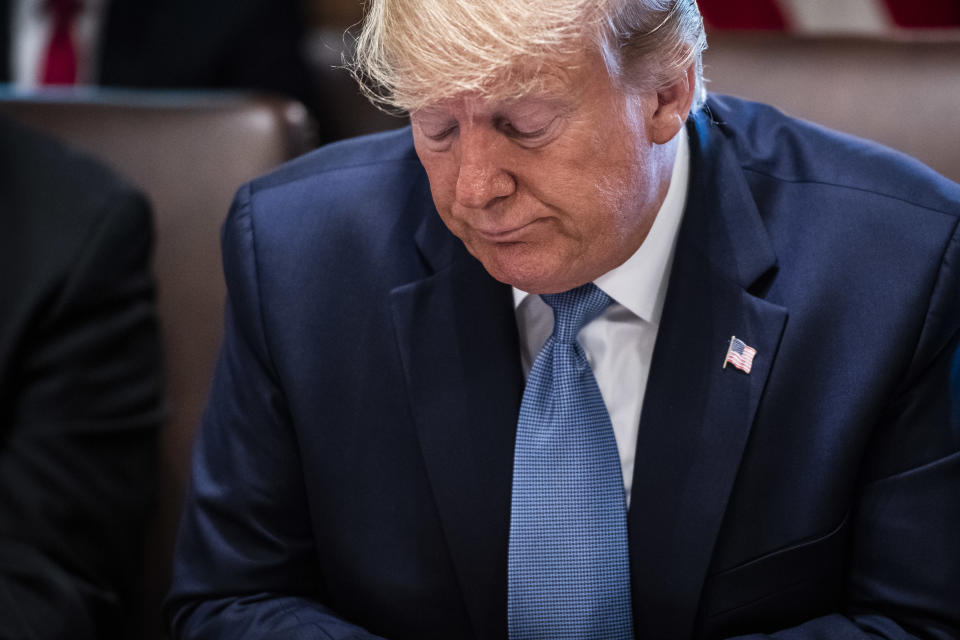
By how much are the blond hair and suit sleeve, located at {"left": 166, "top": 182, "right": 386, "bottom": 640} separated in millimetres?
319

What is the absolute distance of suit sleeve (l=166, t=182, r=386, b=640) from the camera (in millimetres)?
1144

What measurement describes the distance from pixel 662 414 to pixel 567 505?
0.41 feet

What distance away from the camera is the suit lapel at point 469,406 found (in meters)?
1.10

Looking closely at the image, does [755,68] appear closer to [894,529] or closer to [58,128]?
[894,529]

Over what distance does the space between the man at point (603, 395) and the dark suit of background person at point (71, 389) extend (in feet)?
1.13

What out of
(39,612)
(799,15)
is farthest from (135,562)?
(799,15)

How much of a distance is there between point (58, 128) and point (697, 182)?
1006 millimetres

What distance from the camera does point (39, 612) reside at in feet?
4.52

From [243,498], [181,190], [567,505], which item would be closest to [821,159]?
[567,505]

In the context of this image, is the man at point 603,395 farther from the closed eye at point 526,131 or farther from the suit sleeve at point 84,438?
the suit sleeve at point 84,438

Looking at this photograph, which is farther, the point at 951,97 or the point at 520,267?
the point at 951,97

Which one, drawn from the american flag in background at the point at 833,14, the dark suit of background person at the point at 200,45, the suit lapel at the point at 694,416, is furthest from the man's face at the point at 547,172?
the dark suit of background person at the point at 200,45

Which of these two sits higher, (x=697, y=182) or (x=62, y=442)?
(x=697, y=182)

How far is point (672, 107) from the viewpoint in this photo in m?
0.99
